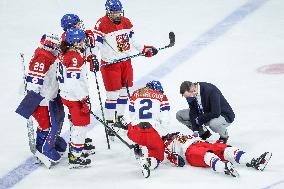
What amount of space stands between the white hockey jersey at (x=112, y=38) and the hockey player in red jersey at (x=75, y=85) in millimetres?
714

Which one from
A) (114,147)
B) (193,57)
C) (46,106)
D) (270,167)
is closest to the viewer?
(270,167)

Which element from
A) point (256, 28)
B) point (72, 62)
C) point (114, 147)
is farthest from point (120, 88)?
point (256, 28)

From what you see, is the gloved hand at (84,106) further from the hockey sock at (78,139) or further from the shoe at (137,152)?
the shoe at (137,152)

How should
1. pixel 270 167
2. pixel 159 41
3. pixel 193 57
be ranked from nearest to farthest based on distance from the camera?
1. pixel 270 167
2. pixel 193 57
3. pixel 159 41

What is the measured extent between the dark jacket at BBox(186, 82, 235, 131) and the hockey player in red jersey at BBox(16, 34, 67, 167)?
3.99ft

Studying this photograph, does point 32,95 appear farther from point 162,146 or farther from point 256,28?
point 256,28

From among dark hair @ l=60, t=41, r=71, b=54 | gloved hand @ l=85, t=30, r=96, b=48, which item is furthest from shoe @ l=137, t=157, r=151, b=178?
gloved hand @ l=85, t=30, r=96, b=48

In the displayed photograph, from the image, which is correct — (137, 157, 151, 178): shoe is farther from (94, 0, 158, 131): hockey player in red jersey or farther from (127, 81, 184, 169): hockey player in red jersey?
(94, 0, 158, 131): hockey player in red jersey

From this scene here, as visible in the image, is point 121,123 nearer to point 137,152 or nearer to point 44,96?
point 137,152

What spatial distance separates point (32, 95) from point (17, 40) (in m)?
3.89

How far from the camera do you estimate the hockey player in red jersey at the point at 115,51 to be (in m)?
5.80

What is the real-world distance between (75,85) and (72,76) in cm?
8

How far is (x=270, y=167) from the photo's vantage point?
4.99 m

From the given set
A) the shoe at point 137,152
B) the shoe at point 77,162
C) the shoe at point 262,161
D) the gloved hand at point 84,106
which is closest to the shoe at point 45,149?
the shoe at point 77,162
